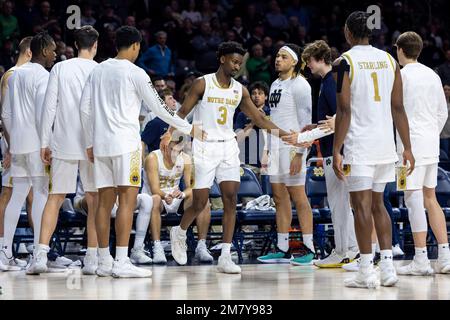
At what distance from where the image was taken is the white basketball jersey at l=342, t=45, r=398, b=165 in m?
7.58

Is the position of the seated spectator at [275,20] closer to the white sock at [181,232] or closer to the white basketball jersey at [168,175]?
the white basketball jersey at [168,175]

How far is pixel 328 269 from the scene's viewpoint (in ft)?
31.2

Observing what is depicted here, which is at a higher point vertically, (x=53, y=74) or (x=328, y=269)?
(x=53, y=74)

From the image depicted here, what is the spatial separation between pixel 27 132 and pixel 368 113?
3.50 metres

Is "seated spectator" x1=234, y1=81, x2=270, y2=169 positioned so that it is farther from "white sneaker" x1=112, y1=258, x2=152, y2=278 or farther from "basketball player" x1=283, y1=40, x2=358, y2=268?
"white sneaker" x1=112, y1=258, x2=152, y2=278

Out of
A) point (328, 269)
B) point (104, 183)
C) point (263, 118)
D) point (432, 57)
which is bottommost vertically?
point (328, 269)

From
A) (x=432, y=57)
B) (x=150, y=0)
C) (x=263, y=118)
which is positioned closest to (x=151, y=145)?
(x=263, y=118)

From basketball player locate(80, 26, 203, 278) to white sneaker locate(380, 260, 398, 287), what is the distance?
2.06 meters

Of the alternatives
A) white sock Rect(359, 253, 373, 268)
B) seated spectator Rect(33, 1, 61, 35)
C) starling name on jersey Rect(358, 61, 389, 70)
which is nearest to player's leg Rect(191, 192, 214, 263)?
white sock Rect(359, 253, 373, 268)

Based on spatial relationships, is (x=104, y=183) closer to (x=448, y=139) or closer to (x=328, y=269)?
(x=328, y=269)

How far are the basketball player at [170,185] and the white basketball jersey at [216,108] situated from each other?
4.33 ft

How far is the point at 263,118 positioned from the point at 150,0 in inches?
316

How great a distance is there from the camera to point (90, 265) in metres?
9.02

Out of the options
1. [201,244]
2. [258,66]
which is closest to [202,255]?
[201,244]
